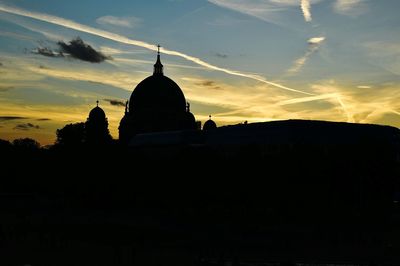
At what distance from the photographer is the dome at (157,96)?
17250cm

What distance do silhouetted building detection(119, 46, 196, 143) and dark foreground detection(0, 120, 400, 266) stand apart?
50.9 m

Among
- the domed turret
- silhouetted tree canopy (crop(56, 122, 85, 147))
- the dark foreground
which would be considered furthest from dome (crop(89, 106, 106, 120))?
the dark foreground

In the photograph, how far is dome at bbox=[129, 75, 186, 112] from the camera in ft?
566

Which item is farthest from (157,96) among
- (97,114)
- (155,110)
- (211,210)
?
(211,210)

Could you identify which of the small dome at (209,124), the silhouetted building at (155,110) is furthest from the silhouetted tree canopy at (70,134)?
the small dome at (209,124)

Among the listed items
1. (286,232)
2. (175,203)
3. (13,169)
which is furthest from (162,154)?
(286,232)

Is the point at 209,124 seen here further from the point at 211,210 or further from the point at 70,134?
the point at 211,210

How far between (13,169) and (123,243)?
81240 millimetres

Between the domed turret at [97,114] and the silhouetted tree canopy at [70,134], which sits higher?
the domed turret at [97,114]

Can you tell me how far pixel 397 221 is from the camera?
7481 cm

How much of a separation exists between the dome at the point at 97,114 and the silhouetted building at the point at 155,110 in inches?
253

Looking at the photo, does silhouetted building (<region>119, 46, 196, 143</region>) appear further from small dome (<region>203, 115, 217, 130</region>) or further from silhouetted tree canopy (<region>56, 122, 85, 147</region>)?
silhouetted tree canopy (<region>56, 122, 85, 147</region>)

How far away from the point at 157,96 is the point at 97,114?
18.9 metres

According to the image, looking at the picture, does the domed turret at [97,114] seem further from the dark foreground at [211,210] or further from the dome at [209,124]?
the dark foreground at [211,210]
